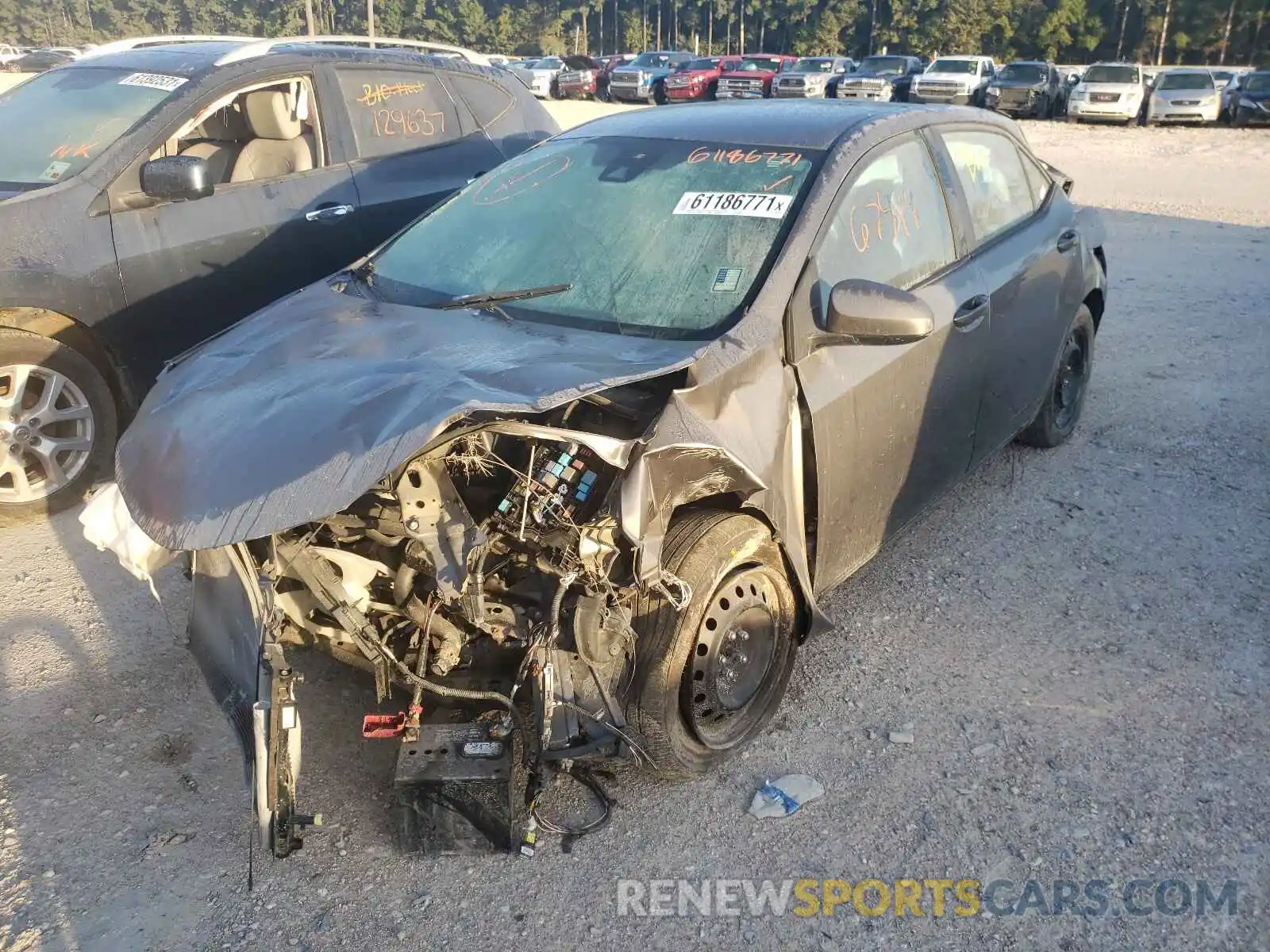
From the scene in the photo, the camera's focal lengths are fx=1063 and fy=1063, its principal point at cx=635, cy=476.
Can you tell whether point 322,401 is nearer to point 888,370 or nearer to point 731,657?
point 731,657

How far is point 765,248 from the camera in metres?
3.31

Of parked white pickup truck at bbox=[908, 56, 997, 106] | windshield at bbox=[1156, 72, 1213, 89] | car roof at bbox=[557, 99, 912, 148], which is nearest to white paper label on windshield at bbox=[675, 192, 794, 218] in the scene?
car roof at bbox=[557, 99, 912, 148]

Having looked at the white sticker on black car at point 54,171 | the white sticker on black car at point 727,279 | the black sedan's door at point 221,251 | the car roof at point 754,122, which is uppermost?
the car roof at point 754,122

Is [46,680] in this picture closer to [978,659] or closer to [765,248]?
[765,248]

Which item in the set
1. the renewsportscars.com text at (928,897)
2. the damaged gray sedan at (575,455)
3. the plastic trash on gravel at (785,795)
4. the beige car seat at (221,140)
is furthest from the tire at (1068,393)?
the beige car seat at (221,140)

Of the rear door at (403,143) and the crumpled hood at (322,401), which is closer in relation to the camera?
the crumpled hood at (322,401)

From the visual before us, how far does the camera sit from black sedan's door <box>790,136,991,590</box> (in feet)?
10.8

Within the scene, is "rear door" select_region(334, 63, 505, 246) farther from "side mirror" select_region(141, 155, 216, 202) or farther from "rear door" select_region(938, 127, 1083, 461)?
"rear door" select_region(938, 127, 1083, 461)

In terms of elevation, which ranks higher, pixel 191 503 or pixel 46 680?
pixel 191 503

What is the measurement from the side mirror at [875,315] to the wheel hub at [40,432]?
3.37 metres

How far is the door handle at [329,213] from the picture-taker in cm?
537

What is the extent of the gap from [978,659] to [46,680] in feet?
10.5

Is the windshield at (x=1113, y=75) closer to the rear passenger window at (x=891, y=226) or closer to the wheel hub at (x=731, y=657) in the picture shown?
the rear passenger window at (x=891, y=226)

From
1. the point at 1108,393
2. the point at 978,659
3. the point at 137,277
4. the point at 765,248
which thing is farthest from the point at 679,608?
the point at 1108,393
